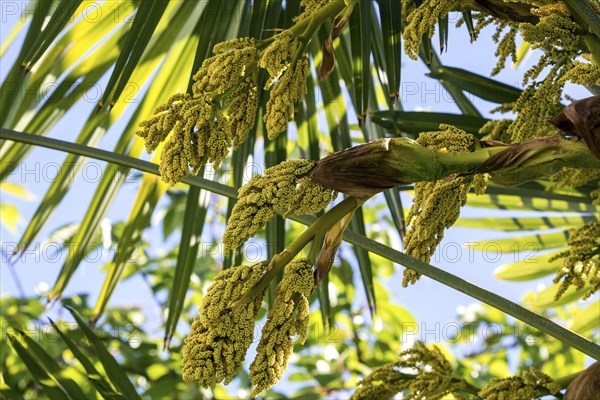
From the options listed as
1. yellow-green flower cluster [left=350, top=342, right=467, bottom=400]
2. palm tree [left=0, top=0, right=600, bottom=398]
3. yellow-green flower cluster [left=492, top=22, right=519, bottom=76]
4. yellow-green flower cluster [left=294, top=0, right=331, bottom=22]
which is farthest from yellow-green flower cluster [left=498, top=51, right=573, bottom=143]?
yellow-green flower cluster [left=350, top=342, right=467, bottom=400]

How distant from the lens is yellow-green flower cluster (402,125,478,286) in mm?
1207

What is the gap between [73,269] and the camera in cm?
220

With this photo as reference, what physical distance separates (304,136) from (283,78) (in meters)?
1.13

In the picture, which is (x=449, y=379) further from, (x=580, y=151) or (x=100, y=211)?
(x=100, y=211)

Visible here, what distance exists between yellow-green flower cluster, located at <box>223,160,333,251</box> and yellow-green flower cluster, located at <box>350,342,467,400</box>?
57 centimetres

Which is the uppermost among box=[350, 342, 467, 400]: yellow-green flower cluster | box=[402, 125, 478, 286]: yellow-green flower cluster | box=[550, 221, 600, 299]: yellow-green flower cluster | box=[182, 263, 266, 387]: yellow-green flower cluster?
box=[402, 125, 478, 286]: yellow-green flower cluster

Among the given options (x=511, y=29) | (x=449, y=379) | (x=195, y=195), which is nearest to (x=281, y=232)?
(x=195, y=195)

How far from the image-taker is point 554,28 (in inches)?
50.9

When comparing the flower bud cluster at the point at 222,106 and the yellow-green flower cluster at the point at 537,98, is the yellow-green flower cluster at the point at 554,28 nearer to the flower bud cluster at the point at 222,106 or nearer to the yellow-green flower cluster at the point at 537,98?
the yellow-green flower cluster at the point at 537,98

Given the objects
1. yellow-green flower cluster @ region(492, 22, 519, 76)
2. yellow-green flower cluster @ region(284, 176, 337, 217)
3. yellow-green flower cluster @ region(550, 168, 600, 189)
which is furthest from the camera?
yellow-green flower cluster @ region(550, 168, 600, 189)

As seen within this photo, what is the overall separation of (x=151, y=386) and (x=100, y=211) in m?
1.34

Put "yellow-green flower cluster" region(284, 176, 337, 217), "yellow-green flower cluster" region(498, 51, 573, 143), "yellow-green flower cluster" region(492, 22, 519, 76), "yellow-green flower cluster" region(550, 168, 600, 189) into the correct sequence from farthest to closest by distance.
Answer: "yellow-green flower cluster" region(550, 168, 600, 189) → "yellow-green flower cluster" region(492, 22, 519, 76) → "yellow-green flower cluster" region(498, 51, 573, 143) → "yellow-green flower cluster" region(284, 176, 337, 217)

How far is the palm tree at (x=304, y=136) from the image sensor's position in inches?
45.7

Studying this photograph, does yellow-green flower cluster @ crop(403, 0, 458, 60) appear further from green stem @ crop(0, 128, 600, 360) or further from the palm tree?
green stem @ crop(0, 128, 600, 360)
